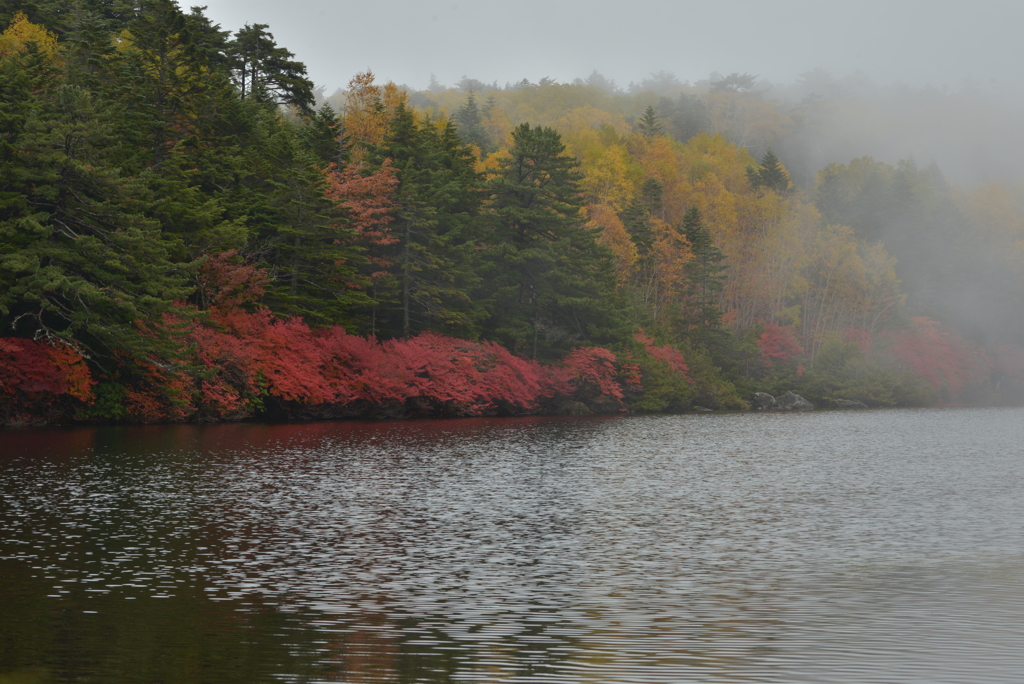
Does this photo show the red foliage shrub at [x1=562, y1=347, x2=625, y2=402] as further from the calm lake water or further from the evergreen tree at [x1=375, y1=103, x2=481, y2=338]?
the calm lake water

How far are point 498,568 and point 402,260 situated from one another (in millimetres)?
36903

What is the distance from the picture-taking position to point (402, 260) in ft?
160

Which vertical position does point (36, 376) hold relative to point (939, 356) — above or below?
below

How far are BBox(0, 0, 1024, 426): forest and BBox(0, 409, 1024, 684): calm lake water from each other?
28.8 ft

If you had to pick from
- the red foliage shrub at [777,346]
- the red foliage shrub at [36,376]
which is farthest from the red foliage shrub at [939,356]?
the red foliage shrub at [36,376]

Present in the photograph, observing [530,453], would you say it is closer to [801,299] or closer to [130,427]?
[130,427]

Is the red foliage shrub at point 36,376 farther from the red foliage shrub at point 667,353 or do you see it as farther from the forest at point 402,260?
the red foliage shrub at point 667,353

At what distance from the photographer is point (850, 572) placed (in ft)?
42.6

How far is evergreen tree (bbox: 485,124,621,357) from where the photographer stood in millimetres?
53250

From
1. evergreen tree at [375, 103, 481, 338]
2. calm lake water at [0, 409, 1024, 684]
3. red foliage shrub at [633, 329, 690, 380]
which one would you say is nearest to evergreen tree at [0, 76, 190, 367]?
calm lake water at [0, 409, 1024, 684]

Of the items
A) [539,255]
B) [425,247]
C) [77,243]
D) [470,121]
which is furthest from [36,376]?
[470,121]

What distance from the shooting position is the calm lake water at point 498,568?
27.9 feet

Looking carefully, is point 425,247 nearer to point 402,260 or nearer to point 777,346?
point 402,260

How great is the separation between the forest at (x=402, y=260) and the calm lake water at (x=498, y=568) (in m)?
8.77
